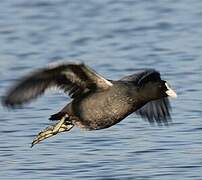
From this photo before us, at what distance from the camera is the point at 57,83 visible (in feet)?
31.0

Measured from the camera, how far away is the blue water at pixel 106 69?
→ 33.2 ft

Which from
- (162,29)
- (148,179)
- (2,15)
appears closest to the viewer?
(148,179)

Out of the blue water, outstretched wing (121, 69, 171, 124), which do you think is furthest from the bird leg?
outstretched wing (121, 69, 171, 124)

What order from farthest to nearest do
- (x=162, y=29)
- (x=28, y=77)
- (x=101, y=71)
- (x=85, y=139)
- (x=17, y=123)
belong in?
(x=162, y=29), (x=101, y=71), (x=17, y=123), (x=85, y=139), (x=28, y=77)

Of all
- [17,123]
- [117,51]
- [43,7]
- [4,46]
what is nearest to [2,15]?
[43,7]

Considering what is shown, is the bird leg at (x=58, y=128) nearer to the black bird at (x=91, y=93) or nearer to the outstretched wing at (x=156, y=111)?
the black bird at (x=91, y=93)

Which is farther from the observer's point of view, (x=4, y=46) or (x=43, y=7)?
(x=43, y=7)

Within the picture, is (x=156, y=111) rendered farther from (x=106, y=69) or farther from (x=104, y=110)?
(x=106, y=69)

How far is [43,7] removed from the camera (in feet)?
65.9

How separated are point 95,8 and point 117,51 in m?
3.76

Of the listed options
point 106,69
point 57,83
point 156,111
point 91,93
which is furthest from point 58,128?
point 106,69

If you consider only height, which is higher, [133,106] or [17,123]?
[133,106]

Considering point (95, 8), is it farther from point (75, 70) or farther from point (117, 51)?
point (75, 70)

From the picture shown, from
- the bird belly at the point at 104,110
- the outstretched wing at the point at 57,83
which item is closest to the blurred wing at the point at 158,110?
the bird belly at the point at 104,110
